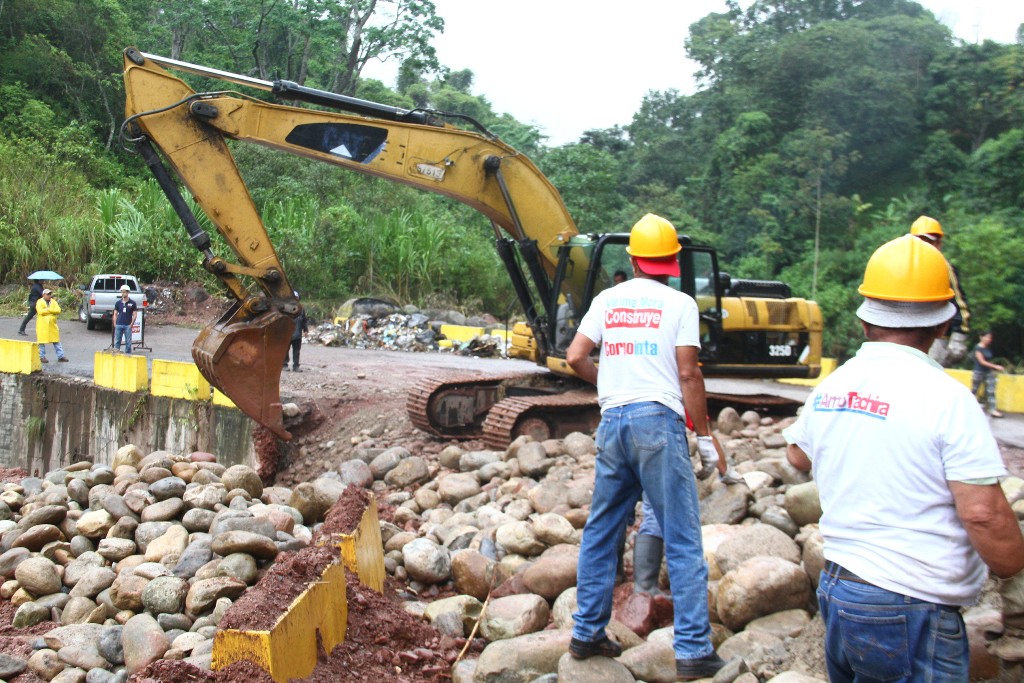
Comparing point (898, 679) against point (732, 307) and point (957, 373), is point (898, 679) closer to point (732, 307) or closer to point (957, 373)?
point (732, 307)

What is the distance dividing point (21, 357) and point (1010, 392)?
13980 mm

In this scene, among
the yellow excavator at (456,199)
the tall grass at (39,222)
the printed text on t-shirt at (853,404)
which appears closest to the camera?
the printed text on t-shirt at (853,404)

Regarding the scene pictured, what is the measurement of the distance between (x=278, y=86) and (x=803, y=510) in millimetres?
5465

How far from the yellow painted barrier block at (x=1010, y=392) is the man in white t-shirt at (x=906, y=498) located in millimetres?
12702

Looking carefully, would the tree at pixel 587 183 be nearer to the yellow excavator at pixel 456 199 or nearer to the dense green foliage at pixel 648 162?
the dense green foliage at pixel 648 162

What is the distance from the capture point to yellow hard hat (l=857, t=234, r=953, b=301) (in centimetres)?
242

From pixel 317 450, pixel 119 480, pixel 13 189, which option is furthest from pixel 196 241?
pixel 13 189

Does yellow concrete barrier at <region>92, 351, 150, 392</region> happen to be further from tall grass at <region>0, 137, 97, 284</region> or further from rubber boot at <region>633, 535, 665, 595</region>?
tall grass at <region>0, 137, 97, 284</region>

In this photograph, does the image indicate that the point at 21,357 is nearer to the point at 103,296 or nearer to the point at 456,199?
the point at 103,296

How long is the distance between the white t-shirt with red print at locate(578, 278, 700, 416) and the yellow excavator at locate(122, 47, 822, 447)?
4956mm

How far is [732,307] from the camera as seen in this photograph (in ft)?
33.2

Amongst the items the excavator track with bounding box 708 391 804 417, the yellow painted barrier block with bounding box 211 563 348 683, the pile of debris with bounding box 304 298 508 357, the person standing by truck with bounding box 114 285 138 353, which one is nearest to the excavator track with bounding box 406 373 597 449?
the excavator track with bounding box 708 391 804 417

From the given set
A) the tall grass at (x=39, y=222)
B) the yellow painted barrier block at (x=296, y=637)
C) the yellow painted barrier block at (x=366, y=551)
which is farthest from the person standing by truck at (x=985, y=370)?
the tall grass at (x=39, y=222)

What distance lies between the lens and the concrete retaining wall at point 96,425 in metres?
11.4
